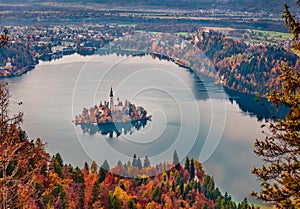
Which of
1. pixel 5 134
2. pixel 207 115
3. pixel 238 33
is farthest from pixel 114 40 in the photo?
pixel 5 134

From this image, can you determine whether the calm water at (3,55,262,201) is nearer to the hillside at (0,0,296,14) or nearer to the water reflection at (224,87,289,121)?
the water reflection at (224,87,289,121)

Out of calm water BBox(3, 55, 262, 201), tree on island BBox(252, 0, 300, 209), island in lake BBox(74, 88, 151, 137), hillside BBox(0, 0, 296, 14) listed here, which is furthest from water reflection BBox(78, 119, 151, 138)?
hillside BBox(0, 0, 296, 14)

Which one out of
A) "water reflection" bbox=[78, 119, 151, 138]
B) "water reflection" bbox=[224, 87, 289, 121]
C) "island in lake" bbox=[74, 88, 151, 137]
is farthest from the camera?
"water reflection" bbox=[224, 87, 289, 121]

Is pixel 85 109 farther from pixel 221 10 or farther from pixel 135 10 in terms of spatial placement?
pixel 221 10

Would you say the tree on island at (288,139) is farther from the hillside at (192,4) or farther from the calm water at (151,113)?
the hillside at (192,4)

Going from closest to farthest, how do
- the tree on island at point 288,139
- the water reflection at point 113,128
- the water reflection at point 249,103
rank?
the tree on island at point 288,139
the water reflection at point 113,128
the water reflection at point 249,103

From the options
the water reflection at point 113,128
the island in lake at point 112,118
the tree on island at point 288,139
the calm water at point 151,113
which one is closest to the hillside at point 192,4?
the calm water at point 151,113
